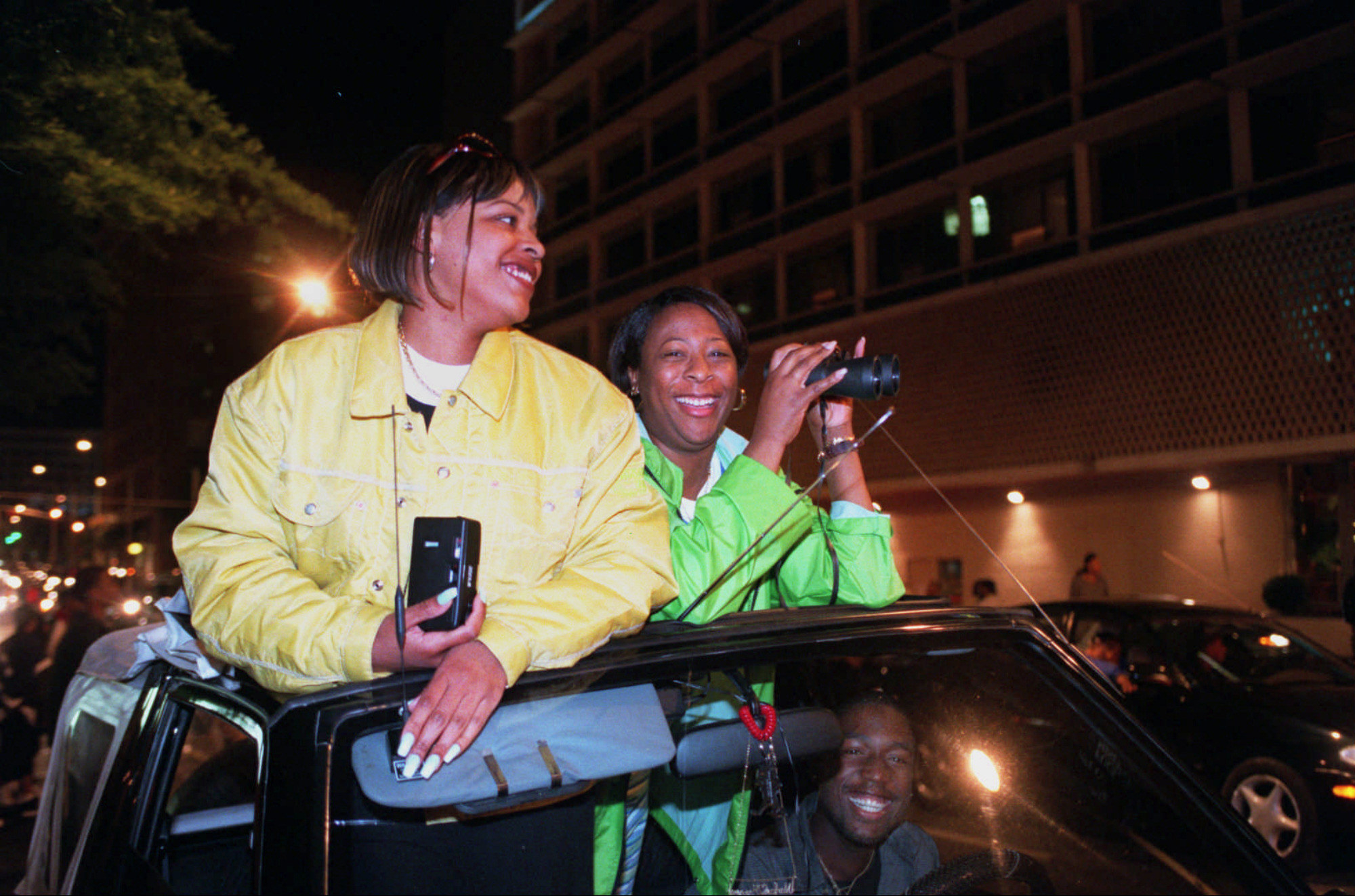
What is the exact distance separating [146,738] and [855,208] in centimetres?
2138

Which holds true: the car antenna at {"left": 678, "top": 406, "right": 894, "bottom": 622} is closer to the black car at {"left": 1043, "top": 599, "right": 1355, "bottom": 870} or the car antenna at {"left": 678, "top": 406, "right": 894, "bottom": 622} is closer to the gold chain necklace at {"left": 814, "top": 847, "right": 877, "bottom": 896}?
the gold chain necklace at {"left": 814, "top": 847, "right": 877, "bottom": 896}

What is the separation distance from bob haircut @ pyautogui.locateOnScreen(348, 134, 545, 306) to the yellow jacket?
0.36ft

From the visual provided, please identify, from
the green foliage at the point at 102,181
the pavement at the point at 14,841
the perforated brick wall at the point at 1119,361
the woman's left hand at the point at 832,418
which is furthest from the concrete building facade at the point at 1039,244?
the green foliage at the point at 102,181

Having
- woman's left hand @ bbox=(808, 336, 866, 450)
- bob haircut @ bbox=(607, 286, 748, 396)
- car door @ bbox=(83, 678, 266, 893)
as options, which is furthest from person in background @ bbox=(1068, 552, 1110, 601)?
car door @ bbox=(83, 678, 266, 893)

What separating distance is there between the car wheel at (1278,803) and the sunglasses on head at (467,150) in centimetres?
609

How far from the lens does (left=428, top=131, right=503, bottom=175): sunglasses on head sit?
187cm

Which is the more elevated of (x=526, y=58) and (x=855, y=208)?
(x=526, y=58)

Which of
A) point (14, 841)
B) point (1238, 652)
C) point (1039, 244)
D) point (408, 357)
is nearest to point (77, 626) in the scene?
point (14, 841)

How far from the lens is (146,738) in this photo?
6.84 ft

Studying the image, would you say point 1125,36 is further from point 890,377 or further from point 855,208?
point 890,377

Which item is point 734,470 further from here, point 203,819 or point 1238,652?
point 1238,652

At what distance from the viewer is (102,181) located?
9273mm

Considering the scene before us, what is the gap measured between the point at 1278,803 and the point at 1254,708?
0.57m

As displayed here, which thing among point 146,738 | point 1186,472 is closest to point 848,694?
point 146,738
